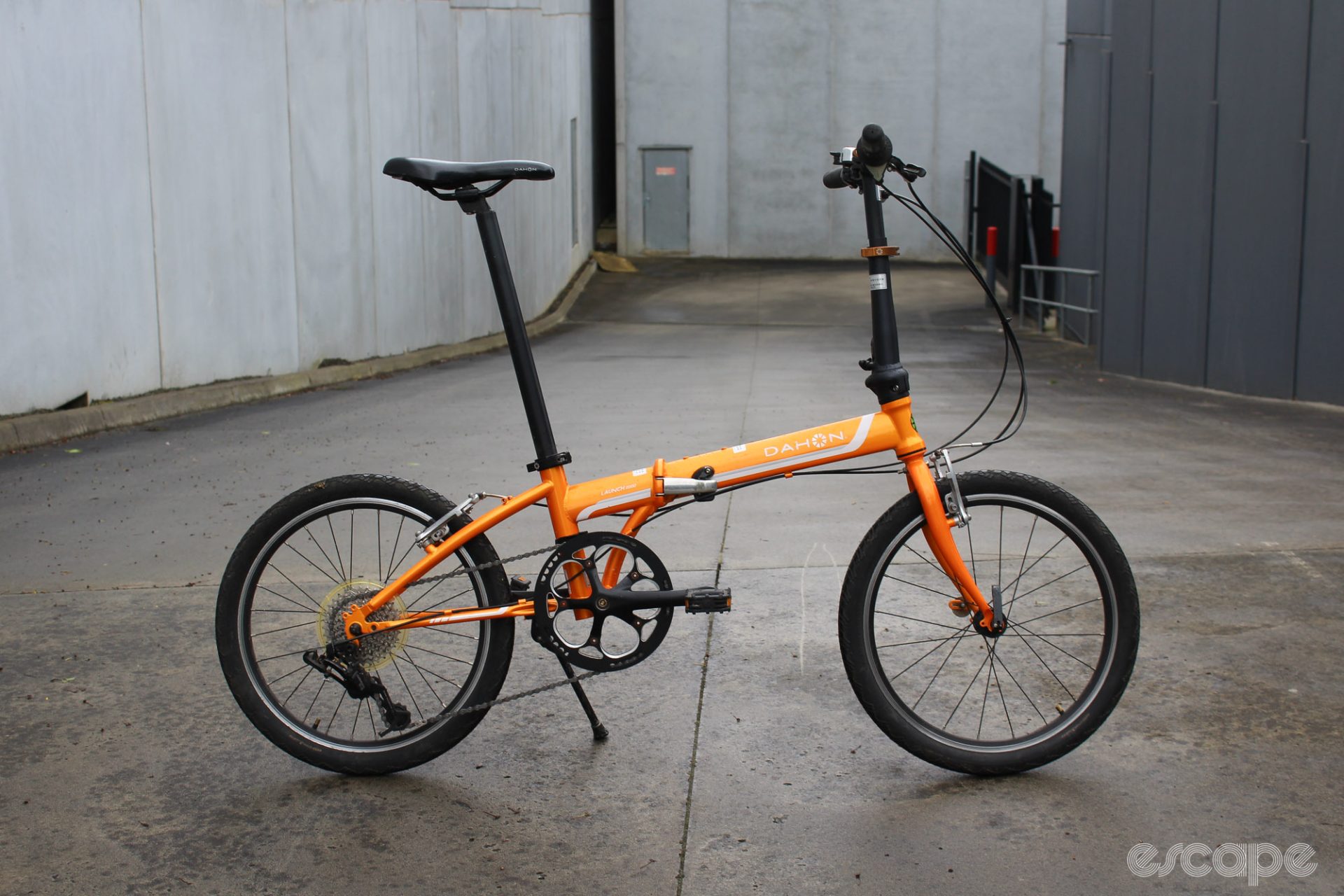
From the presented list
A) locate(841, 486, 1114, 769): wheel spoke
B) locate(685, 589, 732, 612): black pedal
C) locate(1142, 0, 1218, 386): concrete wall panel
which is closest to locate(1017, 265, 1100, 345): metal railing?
locate(1142, 0, 1218, 386): concrete wall panel

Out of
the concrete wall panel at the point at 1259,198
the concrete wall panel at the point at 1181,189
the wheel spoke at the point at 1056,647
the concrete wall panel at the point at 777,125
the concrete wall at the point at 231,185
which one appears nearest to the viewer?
the wheel spoke at the point at 1056,647

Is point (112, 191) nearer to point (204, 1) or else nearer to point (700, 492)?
point (204, 1)

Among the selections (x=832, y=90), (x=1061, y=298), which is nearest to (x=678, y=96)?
(x=832, y=90)

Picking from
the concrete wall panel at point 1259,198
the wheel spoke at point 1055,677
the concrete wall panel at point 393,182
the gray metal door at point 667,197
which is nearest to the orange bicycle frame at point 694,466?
the wheel spoke at point 1055,677

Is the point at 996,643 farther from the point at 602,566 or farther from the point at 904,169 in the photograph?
the point at 904,169

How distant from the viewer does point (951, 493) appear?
3.56m

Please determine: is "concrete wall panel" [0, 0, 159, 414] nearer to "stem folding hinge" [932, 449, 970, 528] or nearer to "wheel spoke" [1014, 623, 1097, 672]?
"wheel spoke" [1014, 623, 1097, 672]

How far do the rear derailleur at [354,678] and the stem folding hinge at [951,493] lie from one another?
5.02ft

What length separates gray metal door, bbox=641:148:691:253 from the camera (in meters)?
30.1

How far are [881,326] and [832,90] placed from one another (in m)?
27.2

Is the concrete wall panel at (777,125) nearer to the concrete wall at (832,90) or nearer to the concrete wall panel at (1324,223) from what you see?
the concrete wall at (832,90)

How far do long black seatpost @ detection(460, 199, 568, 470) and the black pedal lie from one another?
487 millimetres

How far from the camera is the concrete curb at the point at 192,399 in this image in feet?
30.0

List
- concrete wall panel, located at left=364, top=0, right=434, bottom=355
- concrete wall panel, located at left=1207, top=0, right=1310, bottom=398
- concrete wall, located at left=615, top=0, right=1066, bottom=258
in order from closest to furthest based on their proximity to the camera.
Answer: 1. concrete wall panel, located at left=1207, top=0, right=1310, bottom=398
2. concrete wall panel, located at left=364, top=0, right=434, bottom=355
3. concrete wall, located at left=615, top=0, right=1066, bottom=258
